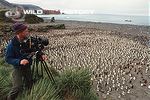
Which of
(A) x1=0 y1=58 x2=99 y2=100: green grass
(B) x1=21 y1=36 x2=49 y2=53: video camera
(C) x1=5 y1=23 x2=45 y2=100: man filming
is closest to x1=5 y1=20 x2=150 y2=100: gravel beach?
(A) x1=0 y1=58 x2=99 y2=100: green grass

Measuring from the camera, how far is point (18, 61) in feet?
26.0

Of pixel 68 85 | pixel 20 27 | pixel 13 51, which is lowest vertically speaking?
pixel 68 85

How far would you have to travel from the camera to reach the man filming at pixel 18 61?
7930 mm

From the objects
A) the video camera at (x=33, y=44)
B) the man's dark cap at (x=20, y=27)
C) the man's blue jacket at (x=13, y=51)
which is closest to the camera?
the man's dark cap at (x=20, y=27)

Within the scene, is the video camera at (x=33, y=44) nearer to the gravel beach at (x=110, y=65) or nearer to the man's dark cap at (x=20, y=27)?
the man's dark cap at (x=20, y=27)

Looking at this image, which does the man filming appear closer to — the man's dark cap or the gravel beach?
the man's dark cap

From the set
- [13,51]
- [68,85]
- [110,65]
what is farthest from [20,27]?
[110,65]

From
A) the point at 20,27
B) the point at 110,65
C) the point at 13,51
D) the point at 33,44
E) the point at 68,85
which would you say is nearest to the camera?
the point at 20,27

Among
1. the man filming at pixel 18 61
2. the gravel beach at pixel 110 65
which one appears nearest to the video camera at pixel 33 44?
the man filming at pixel 18 61

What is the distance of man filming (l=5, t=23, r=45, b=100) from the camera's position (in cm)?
793

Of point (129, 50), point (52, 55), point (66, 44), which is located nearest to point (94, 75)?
point (52, 55)

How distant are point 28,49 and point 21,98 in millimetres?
1135

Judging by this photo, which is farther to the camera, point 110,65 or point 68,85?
point 110,65

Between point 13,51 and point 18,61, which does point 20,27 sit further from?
point 18,61
